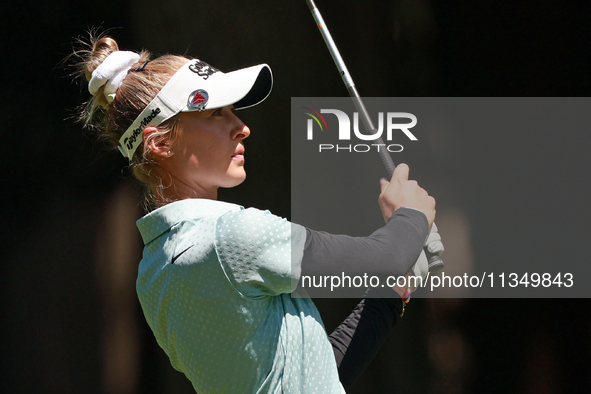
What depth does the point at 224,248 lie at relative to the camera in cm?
78

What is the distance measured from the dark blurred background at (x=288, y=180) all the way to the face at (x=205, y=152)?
57.0 inches

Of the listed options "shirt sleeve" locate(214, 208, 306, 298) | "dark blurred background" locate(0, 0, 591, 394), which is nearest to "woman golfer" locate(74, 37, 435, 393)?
"shirt sleeve" locate(214, 208, 306, 298)

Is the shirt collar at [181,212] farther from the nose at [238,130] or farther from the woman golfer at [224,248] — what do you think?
the nose at [238,130]

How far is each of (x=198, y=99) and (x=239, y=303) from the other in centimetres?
37

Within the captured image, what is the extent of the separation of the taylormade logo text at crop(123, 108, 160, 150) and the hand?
424 millimetres

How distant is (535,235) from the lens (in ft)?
7.20

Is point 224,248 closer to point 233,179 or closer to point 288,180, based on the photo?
point 233,179

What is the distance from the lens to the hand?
89cm

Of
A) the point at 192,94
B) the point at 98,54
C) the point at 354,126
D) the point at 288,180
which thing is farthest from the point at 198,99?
the point at 288,180

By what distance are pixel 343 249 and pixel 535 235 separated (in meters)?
1.65

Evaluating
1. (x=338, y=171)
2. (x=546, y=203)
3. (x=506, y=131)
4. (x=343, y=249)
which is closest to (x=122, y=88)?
(x=343, y=249)

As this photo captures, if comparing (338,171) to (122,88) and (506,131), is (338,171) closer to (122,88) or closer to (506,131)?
(506,131)

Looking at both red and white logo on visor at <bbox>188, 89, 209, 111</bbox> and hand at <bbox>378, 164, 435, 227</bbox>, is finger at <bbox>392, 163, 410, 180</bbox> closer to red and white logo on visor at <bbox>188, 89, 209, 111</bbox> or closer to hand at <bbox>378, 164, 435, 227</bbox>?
hand at <bbox>378, 164, 435, 227</bbox>

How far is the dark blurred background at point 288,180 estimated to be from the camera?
226 centimetres
